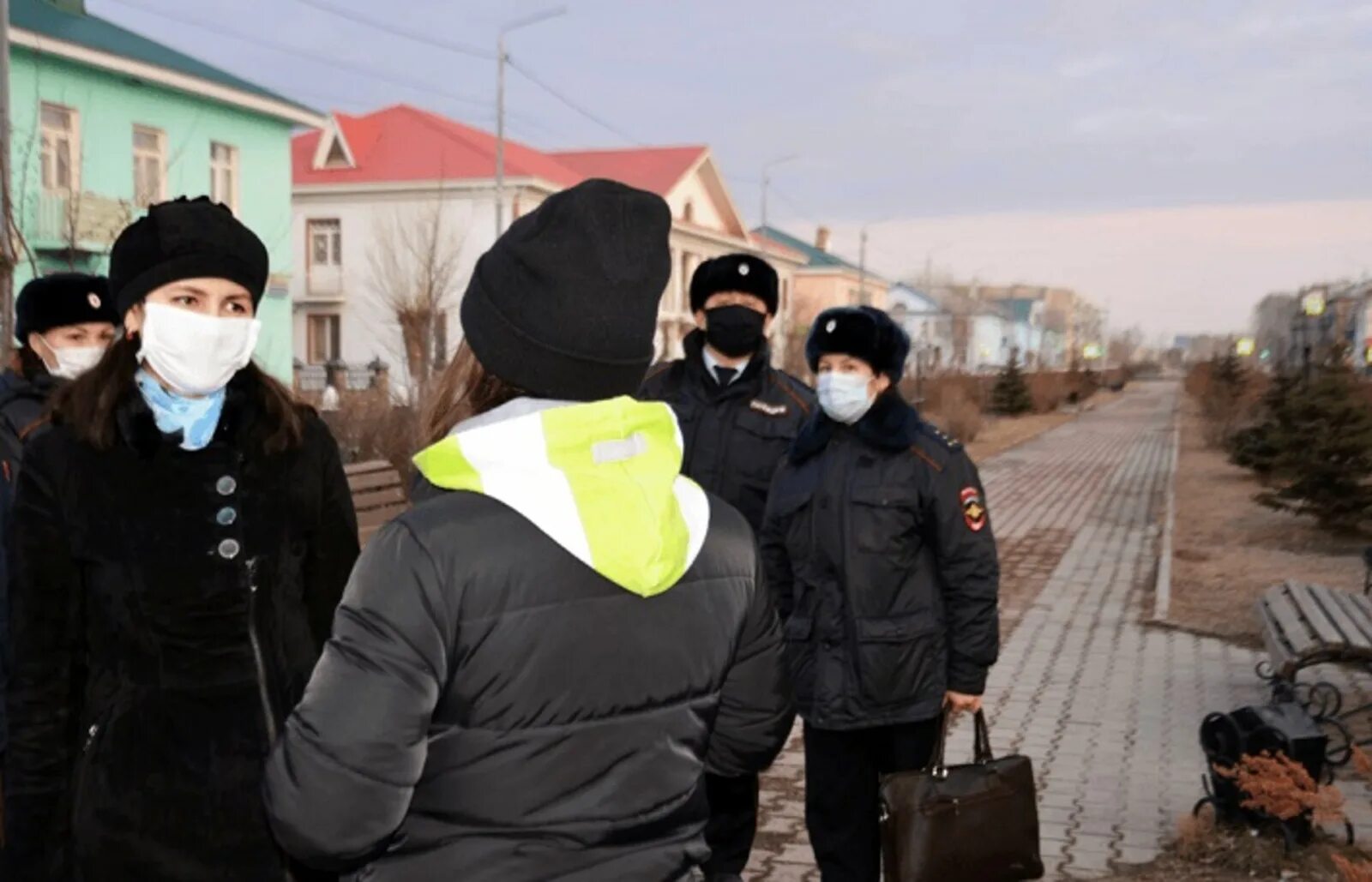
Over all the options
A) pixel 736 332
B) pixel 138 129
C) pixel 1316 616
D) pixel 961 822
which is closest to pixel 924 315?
pixel 138 129

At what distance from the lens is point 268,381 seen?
278cm

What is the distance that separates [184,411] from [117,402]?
13 cm

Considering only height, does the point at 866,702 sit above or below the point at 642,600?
below

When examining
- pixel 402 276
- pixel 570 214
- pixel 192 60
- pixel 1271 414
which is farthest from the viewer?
pixel 402 276

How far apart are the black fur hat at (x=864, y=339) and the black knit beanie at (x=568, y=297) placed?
92.5 inches

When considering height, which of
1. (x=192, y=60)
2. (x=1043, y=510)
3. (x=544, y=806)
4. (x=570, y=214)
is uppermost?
(x=192, y=60)

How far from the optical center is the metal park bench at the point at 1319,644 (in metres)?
6.12

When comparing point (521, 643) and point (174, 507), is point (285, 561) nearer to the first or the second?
point (174, 507)

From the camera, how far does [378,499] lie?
33.9 feet

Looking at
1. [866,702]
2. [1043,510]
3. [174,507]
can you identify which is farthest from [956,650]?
[1043,510]

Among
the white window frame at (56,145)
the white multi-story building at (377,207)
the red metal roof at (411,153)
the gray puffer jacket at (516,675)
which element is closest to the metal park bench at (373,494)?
the gray puffer jacket at (516,675)

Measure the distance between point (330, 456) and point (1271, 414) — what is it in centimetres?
2081

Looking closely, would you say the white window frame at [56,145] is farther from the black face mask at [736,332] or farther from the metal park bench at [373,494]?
the black face mask at [736,332]

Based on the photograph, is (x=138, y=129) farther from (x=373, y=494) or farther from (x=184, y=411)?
(x=184, y=411)
